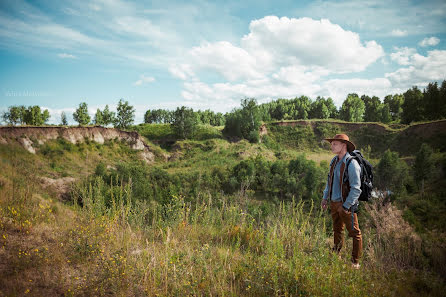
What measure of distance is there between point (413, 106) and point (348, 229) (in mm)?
51164

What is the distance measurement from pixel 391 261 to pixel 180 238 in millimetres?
4064

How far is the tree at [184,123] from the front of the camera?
159ft

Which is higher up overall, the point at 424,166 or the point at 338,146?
the point at 338,146

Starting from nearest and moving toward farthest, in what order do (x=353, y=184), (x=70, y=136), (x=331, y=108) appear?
(x=353, y=184)
(x=70, y=136)
(x=331, y=108)

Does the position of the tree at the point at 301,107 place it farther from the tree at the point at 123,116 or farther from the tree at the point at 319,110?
the tree at the point at 123,116

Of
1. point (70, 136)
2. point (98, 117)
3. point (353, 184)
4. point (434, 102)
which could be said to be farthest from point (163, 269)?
point (98, 117)

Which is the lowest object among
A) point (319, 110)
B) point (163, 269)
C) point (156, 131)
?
point (163, 269)

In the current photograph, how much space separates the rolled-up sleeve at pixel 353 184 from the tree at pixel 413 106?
48105mm

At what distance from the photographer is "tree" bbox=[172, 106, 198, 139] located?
48406mm

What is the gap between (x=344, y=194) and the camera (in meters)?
4.00

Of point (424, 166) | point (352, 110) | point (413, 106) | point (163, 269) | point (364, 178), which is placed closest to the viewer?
point (163, 269)

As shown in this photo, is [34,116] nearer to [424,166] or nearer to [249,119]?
[249,119]

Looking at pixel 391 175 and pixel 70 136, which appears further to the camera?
pixel 70 136

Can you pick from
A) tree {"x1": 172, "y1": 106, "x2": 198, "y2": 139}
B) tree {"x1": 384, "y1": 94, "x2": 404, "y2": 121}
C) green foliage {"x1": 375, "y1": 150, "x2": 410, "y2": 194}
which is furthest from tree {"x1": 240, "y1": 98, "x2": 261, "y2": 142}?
tree {"x1": 384, "y1": 94, "x2": 404, "y2": 121}
